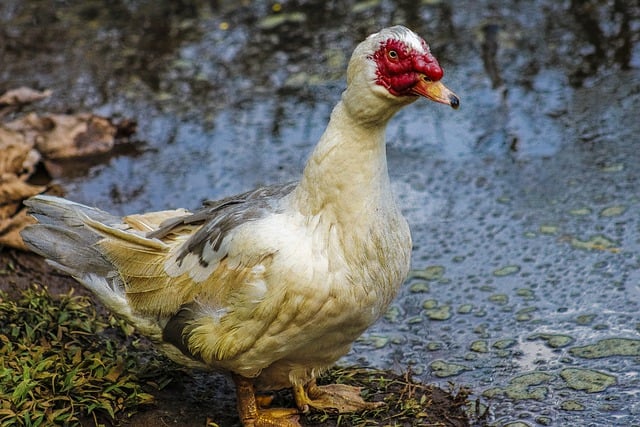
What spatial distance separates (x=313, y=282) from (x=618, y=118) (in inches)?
122

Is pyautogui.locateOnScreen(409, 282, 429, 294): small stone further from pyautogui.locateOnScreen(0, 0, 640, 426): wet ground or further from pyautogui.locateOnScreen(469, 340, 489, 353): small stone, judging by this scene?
pyautogui.locateOnScreen(469, 340, 489, 353): small stone

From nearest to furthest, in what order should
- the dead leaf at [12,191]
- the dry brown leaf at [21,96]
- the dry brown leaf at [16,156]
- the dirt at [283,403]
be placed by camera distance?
the dirt at [283,403] → the dead leaf at [12,191] → the dry brown leaf at [16,156] → the dry brown leaf at [21,96]

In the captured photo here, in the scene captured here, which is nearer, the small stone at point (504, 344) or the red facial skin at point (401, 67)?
the red facial skin at point (401, 67)

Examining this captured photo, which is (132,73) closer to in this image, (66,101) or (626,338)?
(66,101)

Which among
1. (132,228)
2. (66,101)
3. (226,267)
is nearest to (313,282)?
(226,267)

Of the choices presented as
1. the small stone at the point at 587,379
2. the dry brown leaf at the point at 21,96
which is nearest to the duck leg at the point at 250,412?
the small stone at the point at 587,379

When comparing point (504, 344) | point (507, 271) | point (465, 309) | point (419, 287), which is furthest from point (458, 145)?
point (504, 344)

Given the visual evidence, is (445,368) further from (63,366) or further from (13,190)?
(13,190)

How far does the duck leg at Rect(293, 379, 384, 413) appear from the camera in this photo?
3.40 m

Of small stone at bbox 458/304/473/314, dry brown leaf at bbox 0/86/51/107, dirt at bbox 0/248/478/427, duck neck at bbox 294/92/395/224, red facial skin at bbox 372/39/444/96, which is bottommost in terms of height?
dirt at bbox 0/248/478/427

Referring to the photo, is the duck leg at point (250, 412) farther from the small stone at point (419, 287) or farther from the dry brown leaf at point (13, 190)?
the dry brown leaf at point (13, 190)

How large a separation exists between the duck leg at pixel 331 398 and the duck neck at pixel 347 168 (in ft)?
2.55

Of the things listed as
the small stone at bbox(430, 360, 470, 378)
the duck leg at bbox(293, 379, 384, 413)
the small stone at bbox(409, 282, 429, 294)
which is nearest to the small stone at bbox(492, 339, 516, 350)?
the small stone at bbox(430, 360, 470, 378)

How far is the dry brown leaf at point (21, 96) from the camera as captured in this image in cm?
605
